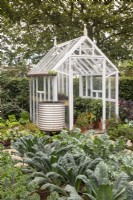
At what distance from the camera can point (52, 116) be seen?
9156 mm

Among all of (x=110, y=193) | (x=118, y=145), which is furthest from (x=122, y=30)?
(x=110, y=193)

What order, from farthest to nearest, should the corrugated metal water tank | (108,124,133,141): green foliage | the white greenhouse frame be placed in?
the white greenhouse frame → the corrugated metal water tank → (108,124,133,141): green foliage

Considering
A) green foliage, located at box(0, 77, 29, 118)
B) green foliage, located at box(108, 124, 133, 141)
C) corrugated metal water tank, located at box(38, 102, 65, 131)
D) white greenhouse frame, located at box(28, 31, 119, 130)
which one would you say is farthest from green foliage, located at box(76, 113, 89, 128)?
green foliage, located at box(0, 77, 29, 118)

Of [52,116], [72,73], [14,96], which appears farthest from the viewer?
[14,96]

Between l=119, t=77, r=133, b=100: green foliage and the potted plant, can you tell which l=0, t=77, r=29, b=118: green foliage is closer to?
the potted plant

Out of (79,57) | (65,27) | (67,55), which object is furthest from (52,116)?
(65,27)

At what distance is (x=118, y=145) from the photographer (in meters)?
5.17

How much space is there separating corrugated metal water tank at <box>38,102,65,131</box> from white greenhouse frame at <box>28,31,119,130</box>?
454 millimetres

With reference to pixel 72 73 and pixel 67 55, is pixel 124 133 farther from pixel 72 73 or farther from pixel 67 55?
pixel 67 55

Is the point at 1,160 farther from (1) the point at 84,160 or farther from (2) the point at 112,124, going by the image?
(2) the point at 112,124

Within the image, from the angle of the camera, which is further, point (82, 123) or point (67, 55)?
point (82, 123)

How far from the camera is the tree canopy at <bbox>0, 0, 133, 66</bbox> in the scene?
1410 cm

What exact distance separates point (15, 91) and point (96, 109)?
13.7ft

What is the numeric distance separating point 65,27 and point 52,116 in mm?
6627
